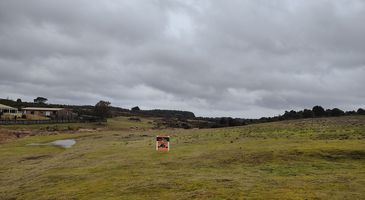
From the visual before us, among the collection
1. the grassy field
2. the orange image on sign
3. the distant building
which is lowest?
the grassy field

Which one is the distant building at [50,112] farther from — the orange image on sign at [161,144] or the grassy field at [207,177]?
the grassy field at [207,177]

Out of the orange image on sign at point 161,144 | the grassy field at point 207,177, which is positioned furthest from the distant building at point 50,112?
the grassy field at point 207,177

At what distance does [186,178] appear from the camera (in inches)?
754

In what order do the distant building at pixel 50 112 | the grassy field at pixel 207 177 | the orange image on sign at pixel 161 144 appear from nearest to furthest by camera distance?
the grassy field at pixel 207 177 → the orange image on sign at pixel 161 144 → the distant building at pixel 50 112

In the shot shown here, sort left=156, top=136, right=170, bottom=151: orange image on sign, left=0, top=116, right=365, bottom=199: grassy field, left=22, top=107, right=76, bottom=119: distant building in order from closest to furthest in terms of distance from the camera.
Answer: left=0, top=116, right=365, bottom=199: grassy field, left=156, top=136, right=170, bottom=151: orange image on sign, left=22, top=107, right=76, bottom=119: distant building

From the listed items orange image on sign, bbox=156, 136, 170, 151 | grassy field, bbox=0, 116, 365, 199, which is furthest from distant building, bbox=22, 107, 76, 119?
grassy field, bbox=0, 116, 365, 199

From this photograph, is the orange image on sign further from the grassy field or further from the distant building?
the distant building

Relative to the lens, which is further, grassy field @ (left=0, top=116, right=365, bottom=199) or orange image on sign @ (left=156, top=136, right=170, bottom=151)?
orange image on sign @ (left=156, top=136, right=170, bottom=151)

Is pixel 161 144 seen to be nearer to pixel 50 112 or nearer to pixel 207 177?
pixel 207 177

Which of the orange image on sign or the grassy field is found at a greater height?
the orange image on sign

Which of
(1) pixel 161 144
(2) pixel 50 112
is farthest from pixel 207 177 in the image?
(2) pixel 50 112

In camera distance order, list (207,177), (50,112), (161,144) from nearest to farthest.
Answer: (207,177), (161,144), (50,112)

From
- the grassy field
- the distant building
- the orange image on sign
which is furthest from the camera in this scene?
the distant building

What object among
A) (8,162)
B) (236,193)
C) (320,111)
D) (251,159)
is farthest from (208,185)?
(320,111)
